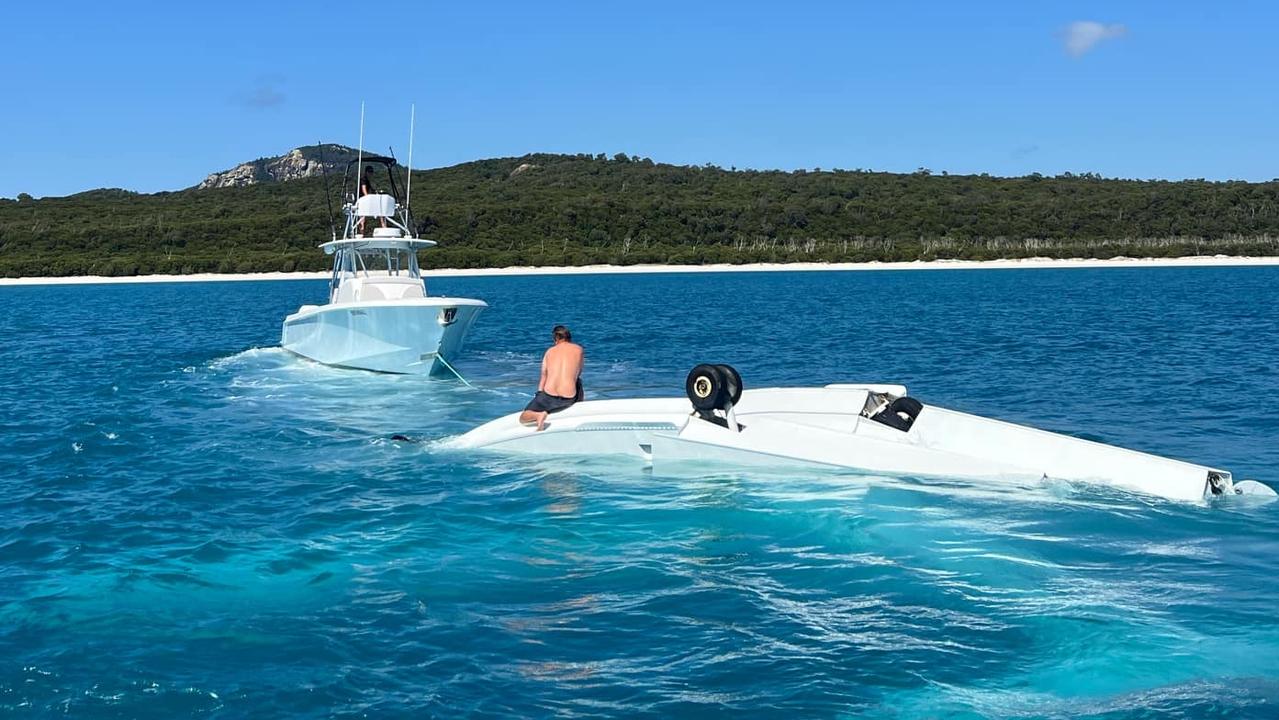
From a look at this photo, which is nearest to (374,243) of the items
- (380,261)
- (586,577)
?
(380,261)

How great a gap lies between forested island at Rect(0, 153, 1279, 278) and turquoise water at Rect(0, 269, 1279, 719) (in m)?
74.0

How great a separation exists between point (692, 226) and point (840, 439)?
3800 inches

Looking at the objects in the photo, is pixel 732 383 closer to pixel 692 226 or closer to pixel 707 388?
pixel 707 388

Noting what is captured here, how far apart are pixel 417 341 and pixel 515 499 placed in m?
10.9

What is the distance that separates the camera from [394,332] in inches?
851

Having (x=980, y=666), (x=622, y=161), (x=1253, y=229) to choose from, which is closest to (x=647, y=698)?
(x=980, y=666)

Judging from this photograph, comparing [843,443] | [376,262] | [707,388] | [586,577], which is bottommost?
[586,577]

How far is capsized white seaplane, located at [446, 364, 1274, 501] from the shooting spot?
1115 centimetres

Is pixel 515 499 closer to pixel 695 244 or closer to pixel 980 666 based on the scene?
pixel 980 666

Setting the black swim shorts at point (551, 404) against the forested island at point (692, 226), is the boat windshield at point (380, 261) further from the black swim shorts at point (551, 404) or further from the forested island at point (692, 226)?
the forested island at point (692, 226)

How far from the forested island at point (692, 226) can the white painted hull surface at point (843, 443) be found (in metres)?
75.5

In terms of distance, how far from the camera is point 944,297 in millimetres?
54656

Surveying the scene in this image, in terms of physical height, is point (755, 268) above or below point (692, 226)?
below

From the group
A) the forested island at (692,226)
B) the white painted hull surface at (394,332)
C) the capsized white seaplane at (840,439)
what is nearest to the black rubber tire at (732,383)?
the capsized white seaplane at (840,439)
